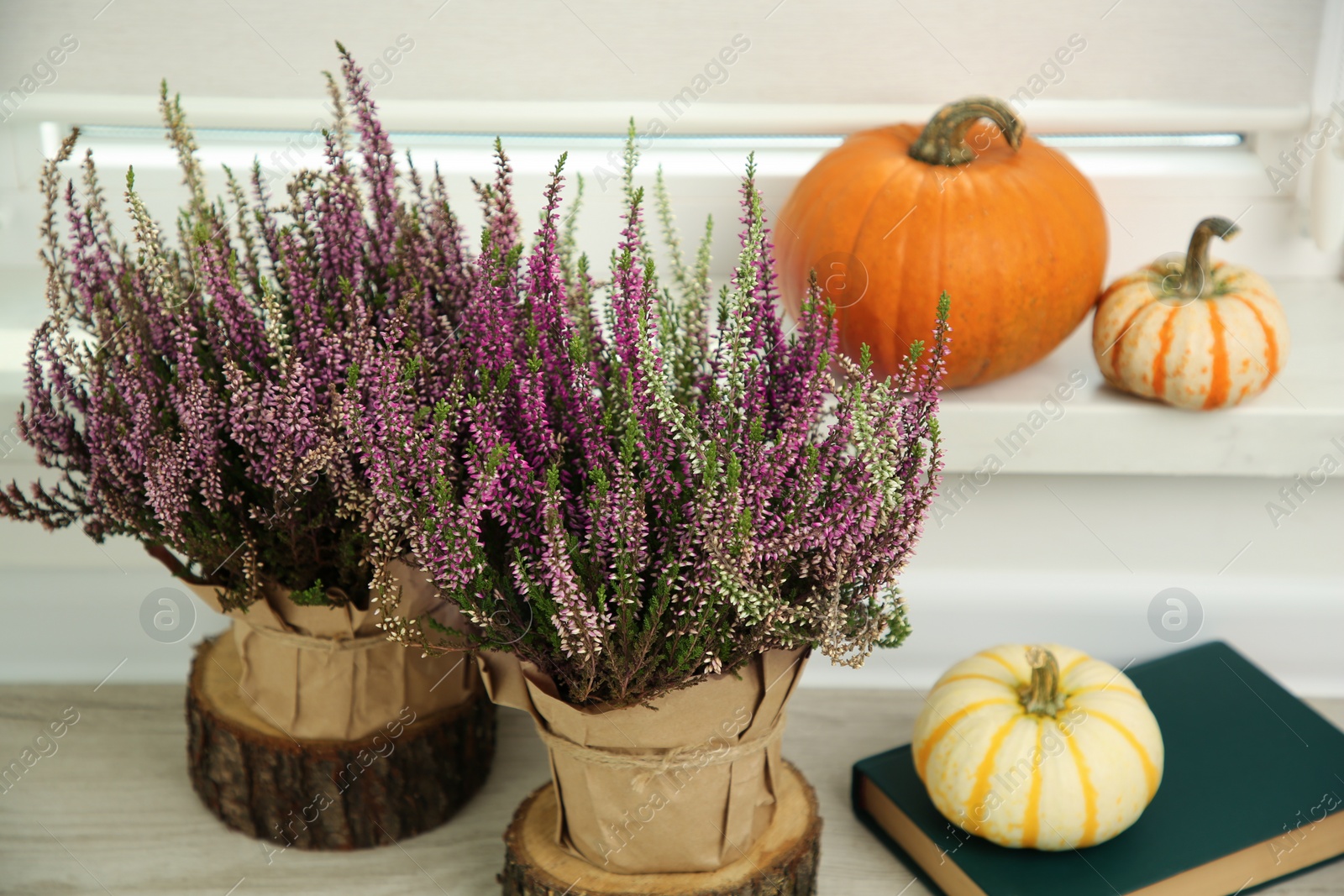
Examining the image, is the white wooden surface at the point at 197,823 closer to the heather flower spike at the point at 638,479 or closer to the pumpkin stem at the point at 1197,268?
the heather flower spike at the point at 638,479

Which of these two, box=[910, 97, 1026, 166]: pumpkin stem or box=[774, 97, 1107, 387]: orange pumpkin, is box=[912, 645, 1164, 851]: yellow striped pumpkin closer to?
box=[774, 97, 1107, 387]: orange pumpkin

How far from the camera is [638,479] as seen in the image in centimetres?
80

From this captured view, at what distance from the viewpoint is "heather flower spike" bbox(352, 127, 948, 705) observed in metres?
0.74

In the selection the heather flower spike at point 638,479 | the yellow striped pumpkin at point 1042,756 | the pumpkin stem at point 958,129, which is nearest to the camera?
the heather flower spike at point 638,479

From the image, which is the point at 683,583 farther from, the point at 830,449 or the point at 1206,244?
the point at 1206,244

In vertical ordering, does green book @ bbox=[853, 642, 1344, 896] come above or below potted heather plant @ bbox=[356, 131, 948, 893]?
below

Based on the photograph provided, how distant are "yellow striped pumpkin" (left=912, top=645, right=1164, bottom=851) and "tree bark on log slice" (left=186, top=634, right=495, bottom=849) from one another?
418mm

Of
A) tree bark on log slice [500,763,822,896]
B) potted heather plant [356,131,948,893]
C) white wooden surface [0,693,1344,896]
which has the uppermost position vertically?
potted heather plant [356,131,948,893]

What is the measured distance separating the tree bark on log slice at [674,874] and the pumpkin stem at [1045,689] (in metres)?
0.20

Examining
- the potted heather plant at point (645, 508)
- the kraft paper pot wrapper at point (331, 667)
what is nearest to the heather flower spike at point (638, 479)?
the potted heather plant at point (645, 508)

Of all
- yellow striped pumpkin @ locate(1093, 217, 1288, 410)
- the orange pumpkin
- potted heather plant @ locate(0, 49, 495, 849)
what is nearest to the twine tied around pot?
potted heather plant @ locate(0, 49, 495, 849)

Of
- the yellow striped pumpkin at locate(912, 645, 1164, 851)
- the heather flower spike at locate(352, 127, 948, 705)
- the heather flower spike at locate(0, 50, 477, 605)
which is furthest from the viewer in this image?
the yellow striped pumpkin at locate(912, 645, 1164, 851)

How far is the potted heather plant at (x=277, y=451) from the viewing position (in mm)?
850

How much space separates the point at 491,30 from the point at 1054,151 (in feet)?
2.03
